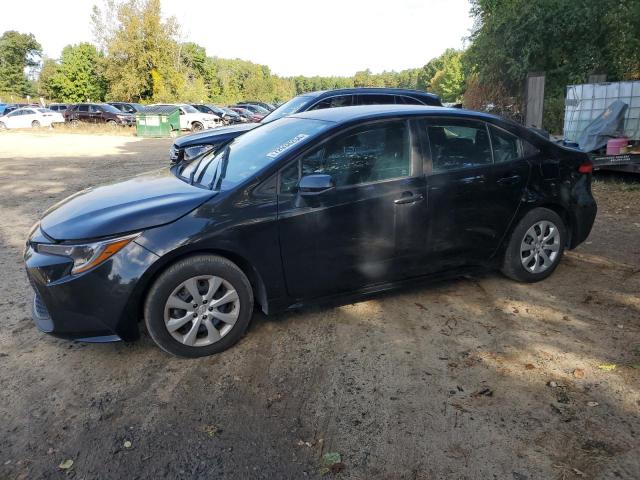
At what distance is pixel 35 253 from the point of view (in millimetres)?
3389

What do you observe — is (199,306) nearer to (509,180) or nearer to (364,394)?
(364,394)

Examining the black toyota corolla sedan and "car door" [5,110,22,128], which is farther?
"car door" [5,110,22,128]

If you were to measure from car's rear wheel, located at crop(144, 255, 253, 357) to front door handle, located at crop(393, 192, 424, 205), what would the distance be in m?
1.32

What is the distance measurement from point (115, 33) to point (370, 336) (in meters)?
50.3

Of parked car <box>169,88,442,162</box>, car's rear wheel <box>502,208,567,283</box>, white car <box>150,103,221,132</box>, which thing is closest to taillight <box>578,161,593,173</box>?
car's rear wheel <box>502,208,567,283</box>

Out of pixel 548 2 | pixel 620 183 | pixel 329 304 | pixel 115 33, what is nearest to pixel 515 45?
pixel 548 2

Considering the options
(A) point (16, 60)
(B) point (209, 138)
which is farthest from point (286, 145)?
(A) point (16, 60)

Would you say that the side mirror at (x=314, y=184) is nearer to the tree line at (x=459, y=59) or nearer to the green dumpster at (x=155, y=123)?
the tree line at (x=459, y=59)

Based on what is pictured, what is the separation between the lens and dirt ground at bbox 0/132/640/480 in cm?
255

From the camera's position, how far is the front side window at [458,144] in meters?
4.11

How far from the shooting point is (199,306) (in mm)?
3438

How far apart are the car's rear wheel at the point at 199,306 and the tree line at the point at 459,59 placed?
688 inches

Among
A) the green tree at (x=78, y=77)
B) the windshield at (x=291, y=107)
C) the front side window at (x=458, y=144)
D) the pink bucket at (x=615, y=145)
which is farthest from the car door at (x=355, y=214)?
the green tree at (x=78, y=77)

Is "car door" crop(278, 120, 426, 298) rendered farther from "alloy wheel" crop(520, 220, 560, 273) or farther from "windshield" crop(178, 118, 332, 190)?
"alloy wheel" crop(520, 220, 560, 273)
